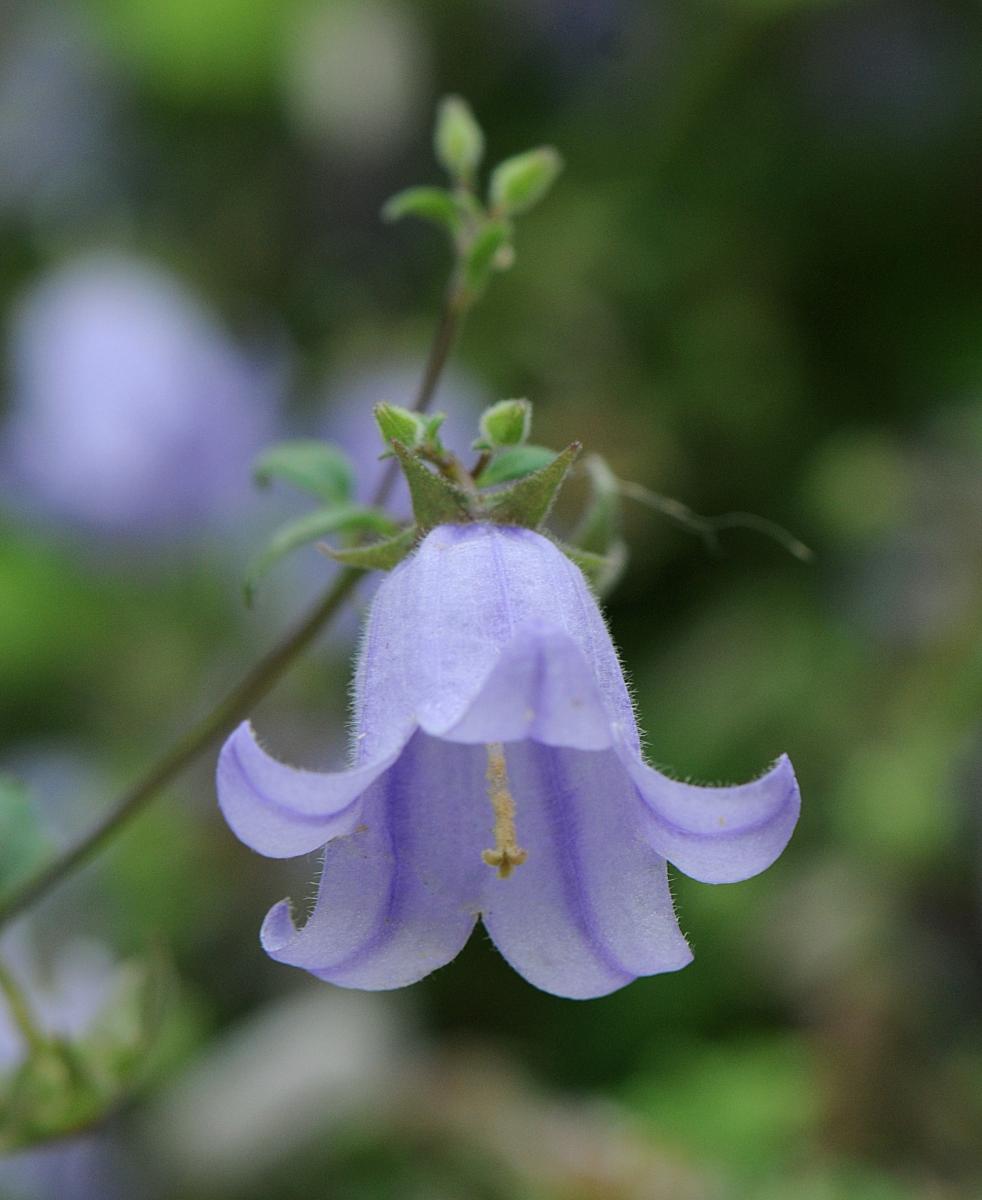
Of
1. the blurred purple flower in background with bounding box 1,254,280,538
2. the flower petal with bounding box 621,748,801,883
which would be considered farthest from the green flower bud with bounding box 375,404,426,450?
the blurred purple flower in background with bounding box 1,254,280,538

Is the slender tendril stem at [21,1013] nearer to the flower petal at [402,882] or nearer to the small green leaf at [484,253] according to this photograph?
the flower petal at [402,882]

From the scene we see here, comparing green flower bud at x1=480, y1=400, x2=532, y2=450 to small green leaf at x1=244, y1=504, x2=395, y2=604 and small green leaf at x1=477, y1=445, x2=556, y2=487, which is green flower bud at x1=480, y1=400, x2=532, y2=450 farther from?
small green leaf at x1=244, y1=504, x2=395, y2=604

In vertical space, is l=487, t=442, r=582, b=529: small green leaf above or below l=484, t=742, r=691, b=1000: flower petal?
above

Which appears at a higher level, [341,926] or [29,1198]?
[341,926]

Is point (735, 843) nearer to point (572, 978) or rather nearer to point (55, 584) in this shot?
point (572, 978)

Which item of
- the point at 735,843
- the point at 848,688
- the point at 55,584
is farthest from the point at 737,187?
the point at 735,843

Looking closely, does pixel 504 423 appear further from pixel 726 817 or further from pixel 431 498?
pixel 726 817
